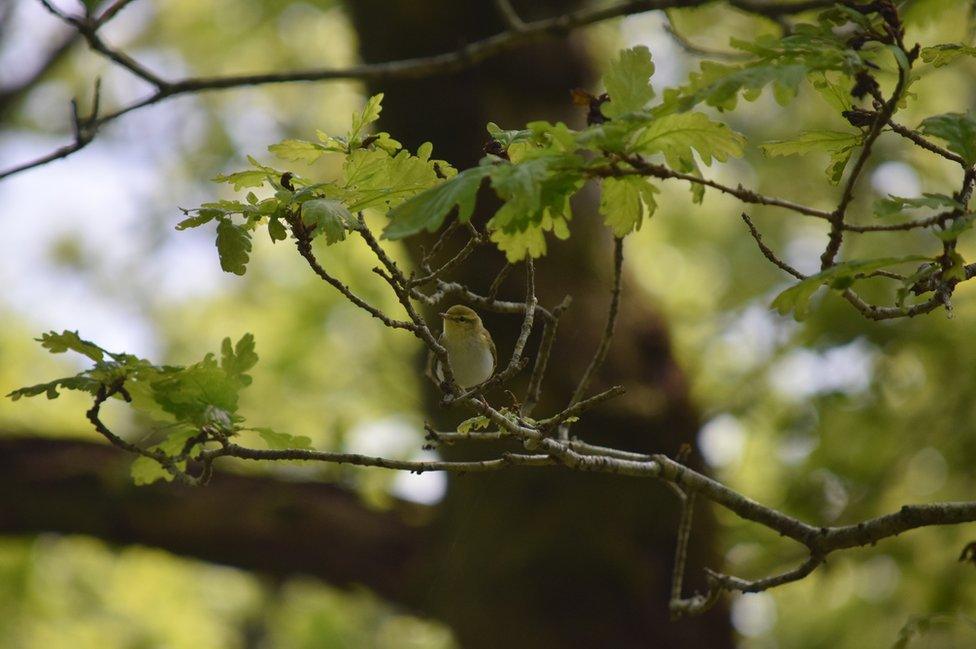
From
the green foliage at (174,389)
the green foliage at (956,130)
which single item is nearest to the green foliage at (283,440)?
the green foliage at (174,389)

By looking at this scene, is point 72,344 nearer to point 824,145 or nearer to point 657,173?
point 657,173

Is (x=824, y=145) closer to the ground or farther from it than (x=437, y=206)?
farther from it

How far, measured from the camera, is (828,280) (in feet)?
5.43

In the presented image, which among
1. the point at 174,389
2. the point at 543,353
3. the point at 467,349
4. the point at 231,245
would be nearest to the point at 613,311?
the point at 543,353

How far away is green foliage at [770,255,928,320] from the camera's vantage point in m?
1.56

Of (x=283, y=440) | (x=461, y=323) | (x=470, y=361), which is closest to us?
(x=283, y=440)

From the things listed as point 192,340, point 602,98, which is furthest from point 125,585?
point 602,98

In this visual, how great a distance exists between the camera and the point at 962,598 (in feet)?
14.8

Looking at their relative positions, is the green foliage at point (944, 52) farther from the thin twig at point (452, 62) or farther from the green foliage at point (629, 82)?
the thin twig at point (452, 62)

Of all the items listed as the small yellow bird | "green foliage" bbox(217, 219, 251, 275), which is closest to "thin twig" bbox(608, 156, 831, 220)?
"green foliage" bbox(217, 219, 251, 275)

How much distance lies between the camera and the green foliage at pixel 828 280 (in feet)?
5.10

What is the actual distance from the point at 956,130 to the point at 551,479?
328cm

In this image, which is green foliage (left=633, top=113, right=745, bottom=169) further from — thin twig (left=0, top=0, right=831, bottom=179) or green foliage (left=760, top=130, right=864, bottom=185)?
thin twig (left=0, top=0, right=831, bottom=179)

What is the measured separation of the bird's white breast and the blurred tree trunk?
1195mm
